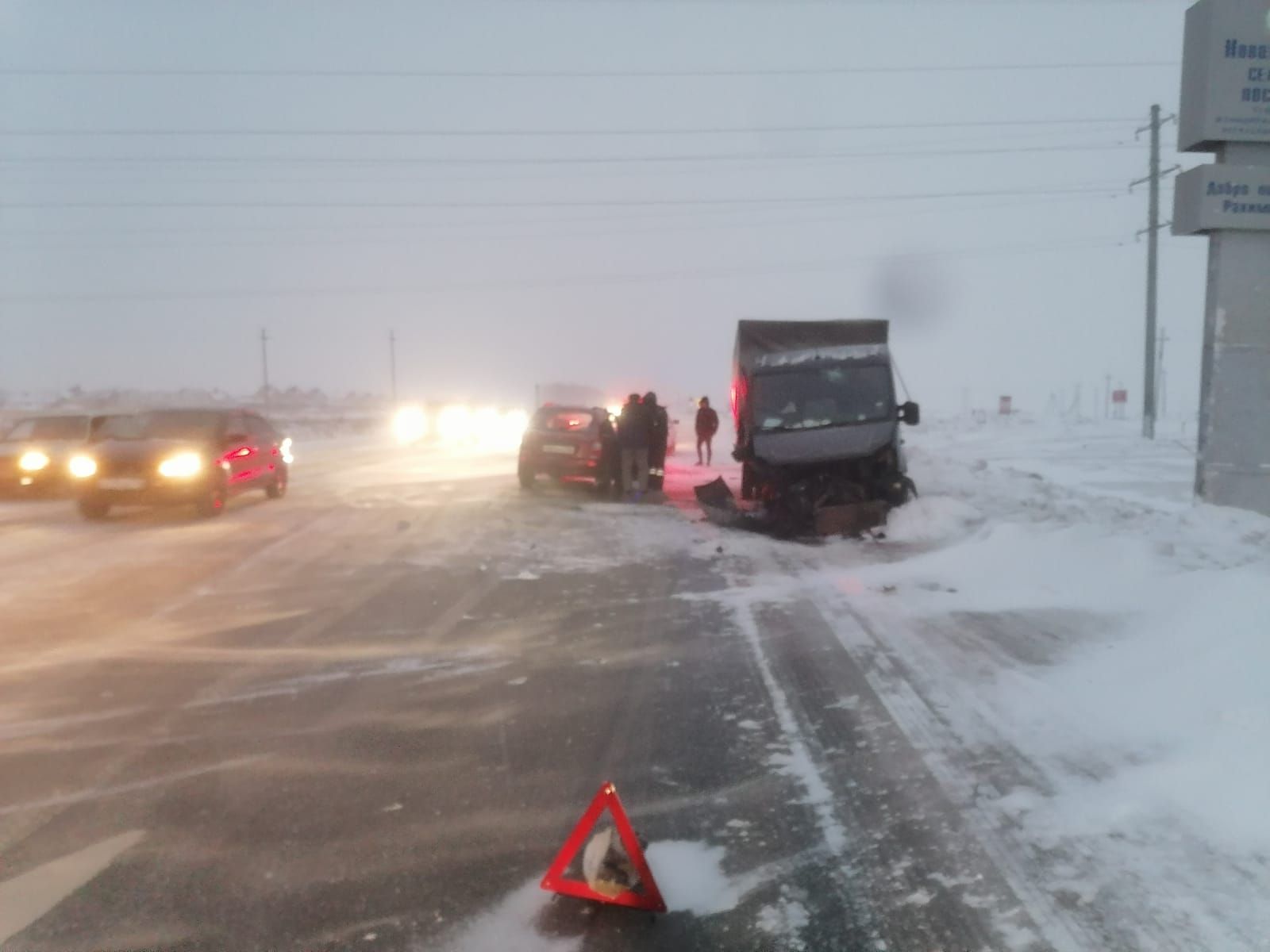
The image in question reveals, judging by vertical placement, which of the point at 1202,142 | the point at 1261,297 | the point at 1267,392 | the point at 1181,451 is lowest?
the point at 1181,451

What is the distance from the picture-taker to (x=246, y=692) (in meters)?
6.64

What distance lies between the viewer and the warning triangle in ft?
12.3

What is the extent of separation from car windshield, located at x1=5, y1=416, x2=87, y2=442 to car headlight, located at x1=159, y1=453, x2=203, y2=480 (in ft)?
22.4

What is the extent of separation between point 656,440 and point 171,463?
8580 mm

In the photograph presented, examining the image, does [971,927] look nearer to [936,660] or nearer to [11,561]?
[936,660]

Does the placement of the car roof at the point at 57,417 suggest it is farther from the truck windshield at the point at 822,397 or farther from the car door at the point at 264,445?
the truck windshield at the point at 822,397

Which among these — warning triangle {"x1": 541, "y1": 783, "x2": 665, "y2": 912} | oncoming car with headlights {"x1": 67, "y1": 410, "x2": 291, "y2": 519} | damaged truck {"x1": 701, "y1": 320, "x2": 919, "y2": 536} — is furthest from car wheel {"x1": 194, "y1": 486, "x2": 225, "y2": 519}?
warning triangle {"x1": 541, "y1": 783, "x2": 665, "y2": 912}

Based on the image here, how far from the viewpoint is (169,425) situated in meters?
16.9

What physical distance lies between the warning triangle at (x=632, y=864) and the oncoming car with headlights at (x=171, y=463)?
13341 millimetres

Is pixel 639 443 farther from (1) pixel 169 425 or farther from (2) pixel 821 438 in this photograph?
(1) pixel 169 425

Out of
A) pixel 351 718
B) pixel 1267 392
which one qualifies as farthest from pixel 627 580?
pixel 1267 392

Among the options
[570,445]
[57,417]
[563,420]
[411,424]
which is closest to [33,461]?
[57,417]

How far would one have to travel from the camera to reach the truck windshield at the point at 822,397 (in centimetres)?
1521

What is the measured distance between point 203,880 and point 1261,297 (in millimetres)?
→ 13805
